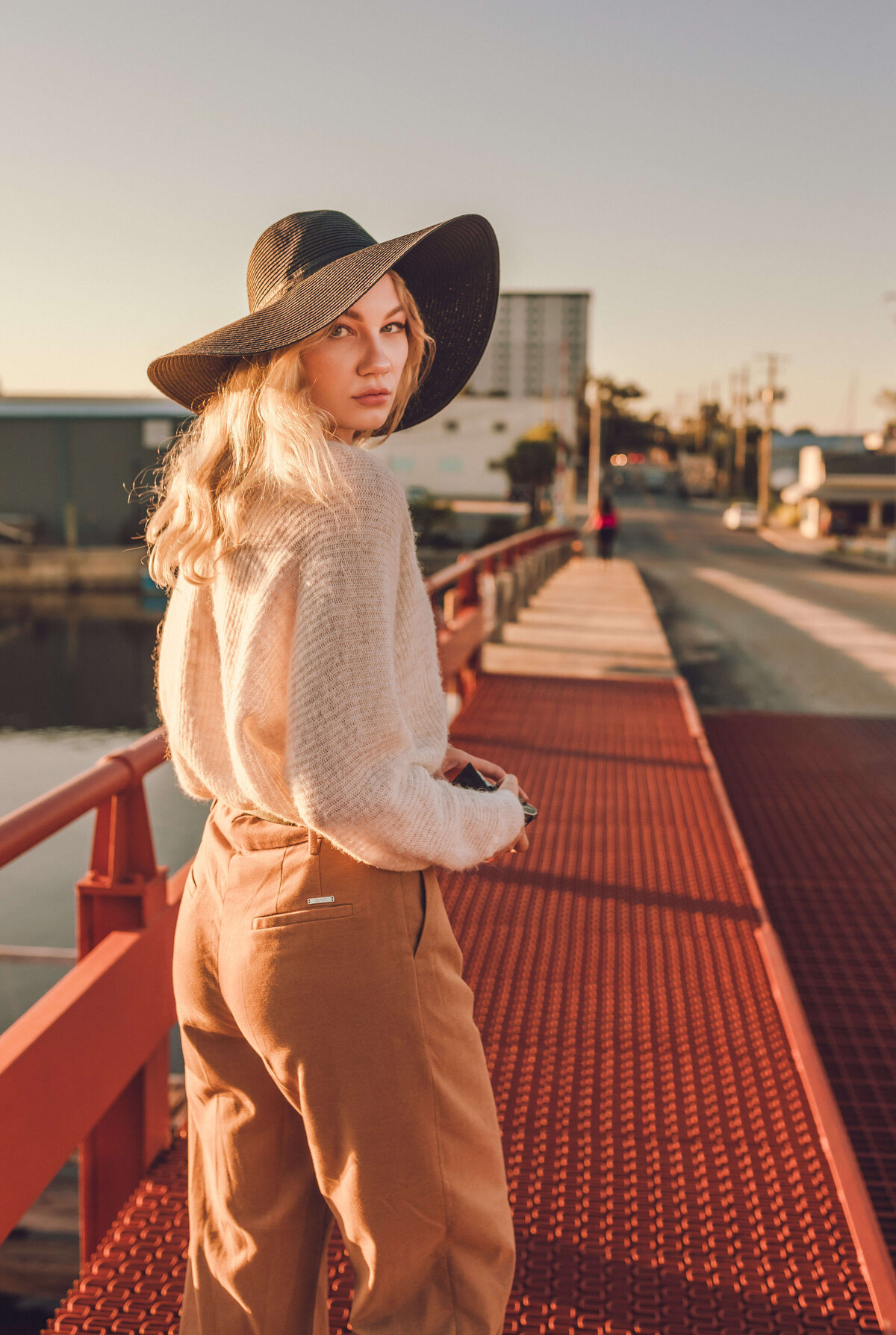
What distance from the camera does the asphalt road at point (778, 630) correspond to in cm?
1036

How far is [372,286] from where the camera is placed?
1.37 meters

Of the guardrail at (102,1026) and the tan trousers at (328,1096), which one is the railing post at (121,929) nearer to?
the guardrail at (102,1026)

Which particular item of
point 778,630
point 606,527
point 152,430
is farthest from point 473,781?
point 152,430

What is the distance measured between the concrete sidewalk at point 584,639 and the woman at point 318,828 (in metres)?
7.22

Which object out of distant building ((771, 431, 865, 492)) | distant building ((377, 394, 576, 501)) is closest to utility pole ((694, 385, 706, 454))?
distant building ((771, 431, 865, 492))

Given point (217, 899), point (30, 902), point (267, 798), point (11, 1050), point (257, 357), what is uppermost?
point (257, 357)

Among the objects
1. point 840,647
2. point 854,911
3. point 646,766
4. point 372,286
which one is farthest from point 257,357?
point 840,647

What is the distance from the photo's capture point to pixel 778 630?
16219 millimetres

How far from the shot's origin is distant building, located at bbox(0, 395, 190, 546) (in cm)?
3884

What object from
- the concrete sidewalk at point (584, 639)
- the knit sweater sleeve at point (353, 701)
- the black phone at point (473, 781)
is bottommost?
the concrete sidewalk at point (584, 639)

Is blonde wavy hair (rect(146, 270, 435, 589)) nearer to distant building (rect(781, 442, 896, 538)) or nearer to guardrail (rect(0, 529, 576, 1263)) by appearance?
guardrail (rect(0, 529, 576, 1263))

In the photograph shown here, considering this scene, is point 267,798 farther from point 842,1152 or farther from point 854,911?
point 854,911

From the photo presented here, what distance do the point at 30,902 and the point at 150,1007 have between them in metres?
17.2

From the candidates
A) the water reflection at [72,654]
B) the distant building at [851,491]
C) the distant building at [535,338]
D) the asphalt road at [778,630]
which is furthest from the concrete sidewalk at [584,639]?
the distant building at [535,338]
